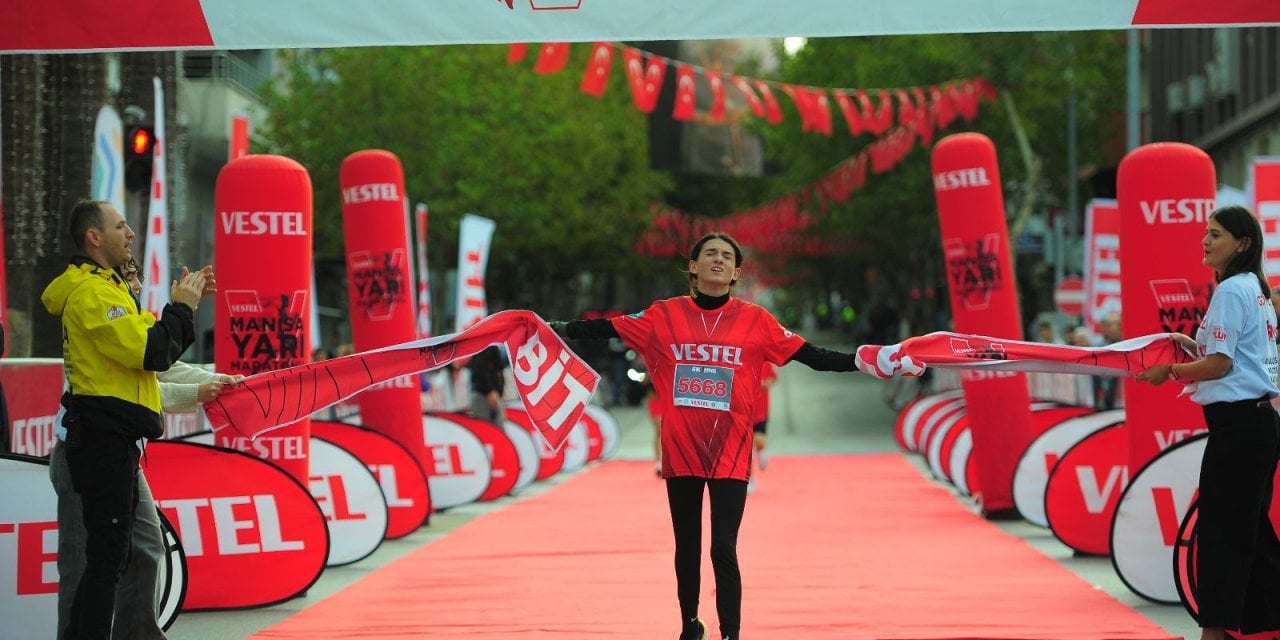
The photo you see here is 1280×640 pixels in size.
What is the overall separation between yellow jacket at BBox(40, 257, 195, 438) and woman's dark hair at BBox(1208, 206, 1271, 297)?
426 centimetres

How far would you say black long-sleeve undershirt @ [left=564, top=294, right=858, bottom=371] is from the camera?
288 inches

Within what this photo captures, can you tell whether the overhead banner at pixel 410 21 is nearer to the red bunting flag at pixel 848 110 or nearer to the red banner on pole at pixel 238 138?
the red banner on pole at pixel 238 138

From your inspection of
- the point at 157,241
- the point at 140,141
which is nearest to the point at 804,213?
the point at 140,141

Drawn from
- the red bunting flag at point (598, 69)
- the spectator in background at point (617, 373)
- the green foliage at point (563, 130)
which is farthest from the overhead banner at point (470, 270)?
the spectator in background at point (617, 373)

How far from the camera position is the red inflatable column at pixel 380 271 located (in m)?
15.2

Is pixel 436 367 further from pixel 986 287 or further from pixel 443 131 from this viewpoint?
pixel 443 131

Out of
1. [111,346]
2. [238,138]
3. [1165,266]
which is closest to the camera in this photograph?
[111,346]

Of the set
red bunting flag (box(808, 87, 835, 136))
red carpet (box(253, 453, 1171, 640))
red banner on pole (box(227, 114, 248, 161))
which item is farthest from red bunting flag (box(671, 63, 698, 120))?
red banner on pole (box(227, 114, 248, 161))

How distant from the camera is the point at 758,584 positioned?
10961 mm

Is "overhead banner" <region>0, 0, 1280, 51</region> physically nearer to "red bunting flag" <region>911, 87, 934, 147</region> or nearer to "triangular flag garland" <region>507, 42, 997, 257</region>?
"triangular flag garland" <region>507, 42, 997, 257</region>

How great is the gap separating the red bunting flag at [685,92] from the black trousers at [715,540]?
14.7 meters

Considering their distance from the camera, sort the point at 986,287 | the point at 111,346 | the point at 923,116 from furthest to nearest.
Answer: the point at 923,116
the point at 986,287
the point at 111,346

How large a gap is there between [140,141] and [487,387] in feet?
20.4

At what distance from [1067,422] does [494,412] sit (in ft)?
24.8
